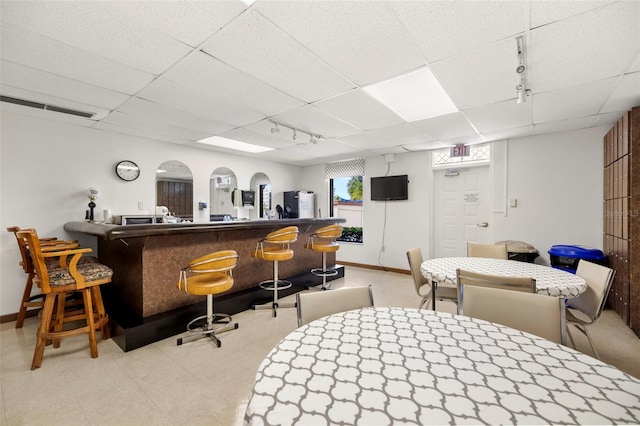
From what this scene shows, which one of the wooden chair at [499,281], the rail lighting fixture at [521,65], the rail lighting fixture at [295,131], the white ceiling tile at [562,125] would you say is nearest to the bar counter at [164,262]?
the rail lighting fixture at [295,131]

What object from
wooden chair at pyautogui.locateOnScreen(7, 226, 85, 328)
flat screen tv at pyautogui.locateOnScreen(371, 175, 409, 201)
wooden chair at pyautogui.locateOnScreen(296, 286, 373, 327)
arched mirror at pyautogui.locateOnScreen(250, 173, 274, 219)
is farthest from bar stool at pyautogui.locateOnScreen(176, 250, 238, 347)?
flat screen tv at pyautogui.locateOnScreen(371, 175, 409, 201)

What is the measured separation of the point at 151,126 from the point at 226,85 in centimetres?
204

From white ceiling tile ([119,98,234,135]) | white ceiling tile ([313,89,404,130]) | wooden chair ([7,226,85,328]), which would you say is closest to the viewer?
wooden chair ([7,226,85,328])

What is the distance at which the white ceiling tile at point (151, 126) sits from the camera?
3617mm

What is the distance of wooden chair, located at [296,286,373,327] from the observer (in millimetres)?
1550

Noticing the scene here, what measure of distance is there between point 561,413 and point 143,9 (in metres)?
2.74

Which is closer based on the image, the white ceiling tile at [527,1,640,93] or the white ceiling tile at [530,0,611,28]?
the white ceiling tile at [530,0,611,28]

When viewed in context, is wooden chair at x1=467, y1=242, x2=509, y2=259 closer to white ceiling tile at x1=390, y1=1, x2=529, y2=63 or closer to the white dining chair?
the white dining chair

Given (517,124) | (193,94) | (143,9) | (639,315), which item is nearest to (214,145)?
(193,94)

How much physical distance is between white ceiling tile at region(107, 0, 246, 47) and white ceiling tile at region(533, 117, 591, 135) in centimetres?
441

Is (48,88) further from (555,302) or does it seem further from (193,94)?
(555,302)

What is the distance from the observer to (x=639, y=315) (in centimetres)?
295

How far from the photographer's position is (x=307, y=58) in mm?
2227

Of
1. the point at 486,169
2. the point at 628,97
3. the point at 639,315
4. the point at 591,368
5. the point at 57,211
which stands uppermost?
the point at 628,97
